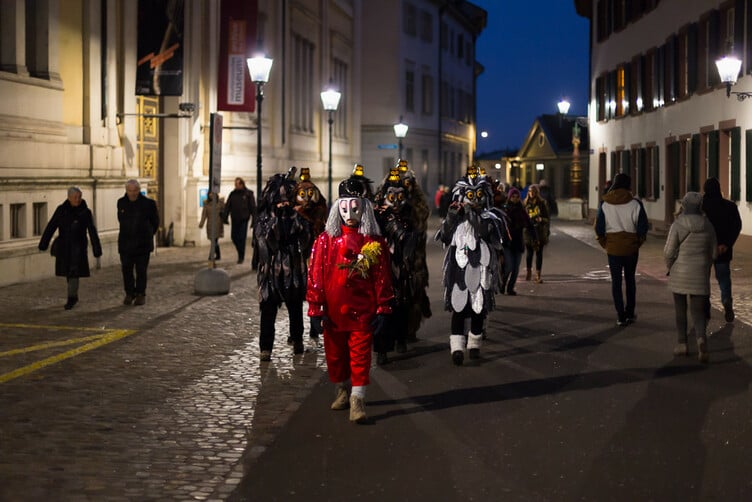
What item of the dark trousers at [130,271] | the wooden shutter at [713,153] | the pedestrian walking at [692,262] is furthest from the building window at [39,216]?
the wooden shutter at [713,153]

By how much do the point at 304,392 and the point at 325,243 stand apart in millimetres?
1502

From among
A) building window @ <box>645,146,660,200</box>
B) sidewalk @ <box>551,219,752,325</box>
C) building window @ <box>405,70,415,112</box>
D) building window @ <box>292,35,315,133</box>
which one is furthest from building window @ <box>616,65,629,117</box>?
building window @ <box>405,70,415,112</box>

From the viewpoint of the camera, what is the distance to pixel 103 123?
2305 centimetres

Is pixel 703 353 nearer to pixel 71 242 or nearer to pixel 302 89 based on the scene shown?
pixel 71 242

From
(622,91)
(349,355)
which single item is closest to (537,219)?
(349,355)

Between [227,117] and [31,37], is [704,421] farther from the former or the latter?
[227,117]

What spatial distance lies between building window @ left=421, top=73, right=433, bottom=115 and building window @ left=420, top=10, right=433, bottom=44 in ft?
6.29

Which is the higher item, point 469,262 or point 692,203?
point 692,203

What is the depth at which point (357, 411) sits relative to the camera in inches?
327

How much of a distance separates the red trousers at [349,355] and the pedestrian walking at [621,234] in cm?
594

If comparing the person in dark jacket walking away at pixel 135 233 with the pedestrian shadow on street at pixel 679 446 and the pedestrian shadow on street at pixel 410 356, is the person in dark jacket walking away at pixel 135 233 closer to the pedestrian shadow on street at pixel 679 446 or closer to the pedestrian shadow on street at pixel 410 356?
the pedestrian shadow on street at pixel 410 356

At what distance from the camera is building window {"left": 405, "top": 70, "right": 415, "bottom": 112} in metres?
62.2

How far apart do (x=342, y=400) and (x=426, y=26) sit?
2308 inches

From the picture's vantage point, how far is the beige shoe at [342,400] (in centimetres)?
874
